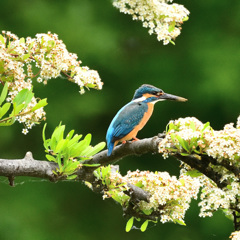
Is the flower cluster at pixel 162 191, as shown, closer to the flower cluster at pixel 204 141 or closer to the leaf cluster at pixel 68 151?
the leaf cluster at pixel 68 151

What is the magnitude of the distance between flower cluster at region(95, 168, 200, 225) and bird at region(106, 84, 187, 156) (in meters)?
0.31

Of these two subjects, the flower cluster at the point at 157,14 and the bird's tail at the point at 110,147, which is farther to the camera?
the flower cluster at the point at 157,14

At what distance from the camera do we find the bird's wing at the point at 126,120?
10.0 ft

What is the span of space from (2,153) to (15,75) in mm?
5853

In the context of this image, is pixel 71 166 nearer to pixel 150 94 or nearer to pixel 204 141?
pixel 204 141

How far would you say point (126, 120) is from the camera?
3152 mm

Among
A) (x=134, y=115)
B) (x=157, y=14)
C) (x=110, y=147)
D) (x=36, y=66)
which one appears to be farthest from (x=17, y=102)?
(x=134, y=115)

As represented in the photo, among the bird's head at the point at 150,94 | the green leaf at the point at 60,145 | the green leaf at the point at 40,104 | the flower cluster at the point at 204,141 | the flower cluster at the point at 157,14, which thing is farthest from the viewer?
the bird's head at the point at 150,94

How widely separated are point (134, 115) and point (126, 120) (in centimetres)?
8

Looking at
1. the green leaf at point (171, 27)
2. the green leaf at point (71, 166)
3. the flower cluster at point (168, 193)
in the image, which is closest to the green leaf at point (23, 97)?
the green leaf at point (71, 166)

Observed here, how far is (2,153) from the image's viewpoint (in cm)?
819

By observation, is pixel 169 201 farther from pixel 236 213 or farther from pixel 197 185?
pixel 236 213

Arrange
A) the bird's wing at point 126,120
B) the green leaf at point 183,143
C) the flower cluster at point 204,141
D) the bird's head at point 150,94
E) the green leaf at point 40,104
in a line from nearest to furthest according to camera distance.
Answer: the flower cluster at point 204,141 < the green leaf at point 183,143 < the green leaf at point 40,104 < the bird's wing at point 126,120 < the bird's head at point 150,94

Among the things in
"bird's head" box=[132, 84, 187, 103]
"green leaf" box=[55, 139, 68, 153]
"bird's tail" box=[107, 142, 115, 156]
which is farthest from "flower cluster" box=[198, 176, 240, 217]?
"bird's head" box=[132, 84, 187, 103]
